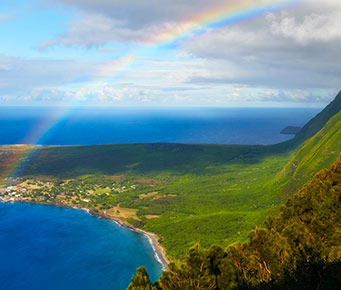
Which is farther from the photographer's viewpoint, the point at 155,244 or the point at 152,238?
the point at 152,238

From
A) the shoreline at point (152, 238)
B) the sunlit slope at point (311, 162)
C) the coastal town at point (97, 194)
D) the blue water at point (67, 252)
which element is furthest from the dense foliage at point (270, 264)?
the sunlit slope at point (311, 162)

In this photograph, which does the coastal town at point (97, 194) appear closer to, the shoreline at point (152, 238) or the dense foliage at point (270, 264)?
the shoreline at point (152, 238)


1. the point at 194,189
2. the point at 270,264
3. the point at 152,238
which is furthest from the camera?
the point at 194,189

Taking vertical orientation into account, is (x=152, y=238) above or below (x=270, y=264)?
below

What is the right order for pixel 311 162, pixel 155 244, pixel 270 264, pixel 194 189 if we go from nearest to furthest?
pixel 270 264, pixel 155 244, pixel 311 162, pixel 194 189

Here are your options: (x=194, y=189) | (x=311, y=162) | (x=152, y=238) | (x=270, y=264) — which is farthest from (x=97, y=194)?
(x=270, y=264)

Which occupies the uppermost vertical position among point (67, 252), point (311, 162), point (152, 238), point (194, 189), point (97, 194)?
point (311, 162)

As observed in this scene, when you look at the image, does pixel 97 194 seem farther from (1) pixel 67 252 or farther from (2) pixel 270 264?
(2) pixel 270 264
